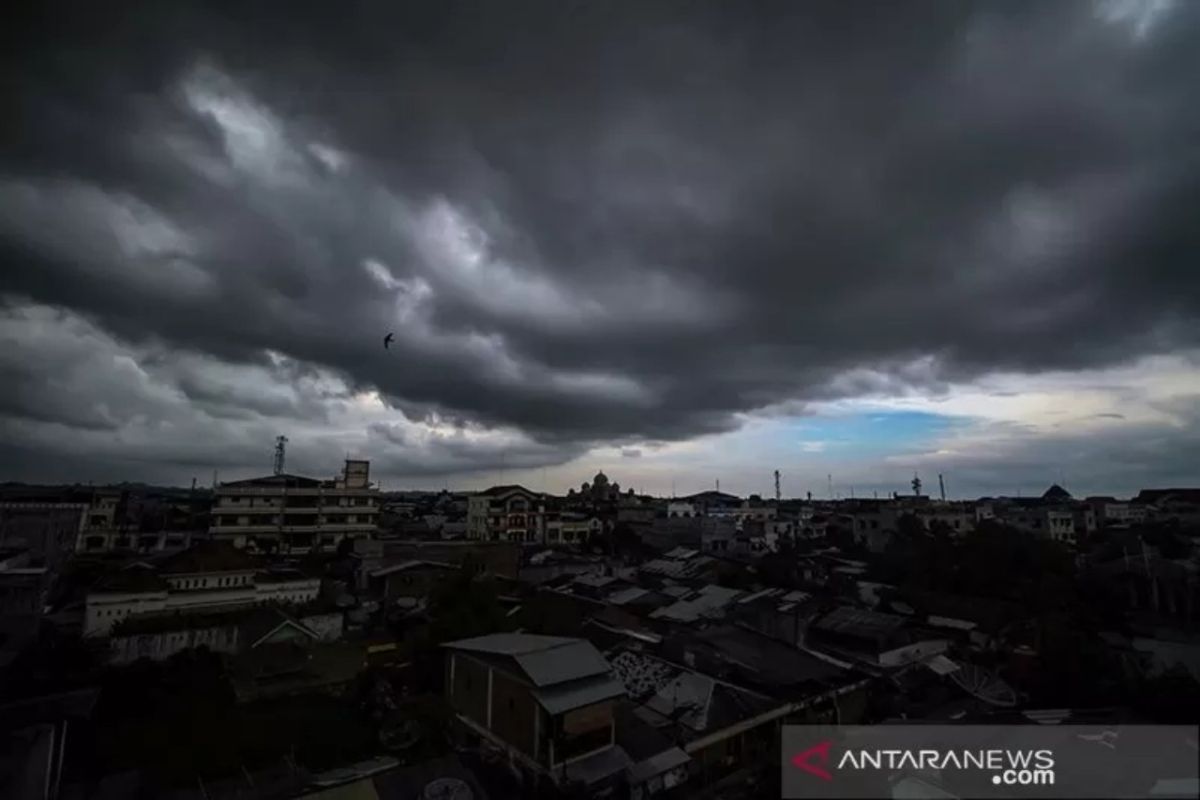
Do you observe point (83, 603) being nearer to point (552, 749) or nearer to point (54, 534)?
point (54, 534)

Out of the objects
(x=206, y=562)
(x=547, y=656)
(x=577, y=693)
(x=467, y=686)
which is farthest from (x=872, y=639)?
(x=206, y=562)

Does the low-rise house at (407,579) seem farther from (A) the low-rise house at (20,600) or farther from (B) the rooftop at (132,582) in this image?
(A) the low-rise house at (20,600)

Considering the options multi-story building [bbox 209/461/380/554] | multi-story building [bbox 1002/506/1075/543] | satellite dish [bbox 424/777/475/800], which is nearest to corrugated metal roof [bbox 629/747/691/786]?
satellite dish [bbox 424/777/475/800]

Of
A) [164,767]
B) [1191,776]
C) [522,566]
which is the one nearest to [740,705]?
[1191,776]

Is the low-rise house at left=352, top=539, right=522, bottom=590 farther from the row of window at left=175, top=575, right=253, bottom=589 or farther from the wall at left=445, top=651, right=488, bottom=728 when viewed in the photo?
the wall at left=445, top=651, right=488, bottom=728

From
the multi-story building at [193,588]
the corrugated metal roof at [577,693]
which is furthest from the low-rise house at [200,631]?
the corrugated metal roof at [577,693]

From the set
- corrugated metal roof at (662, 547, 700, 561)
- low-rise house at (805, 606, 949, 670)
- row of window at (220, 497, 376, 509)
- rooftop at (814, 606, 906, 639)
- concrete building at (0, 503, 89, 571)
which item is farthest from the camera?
row of window at (220, 497, 376, 509)
